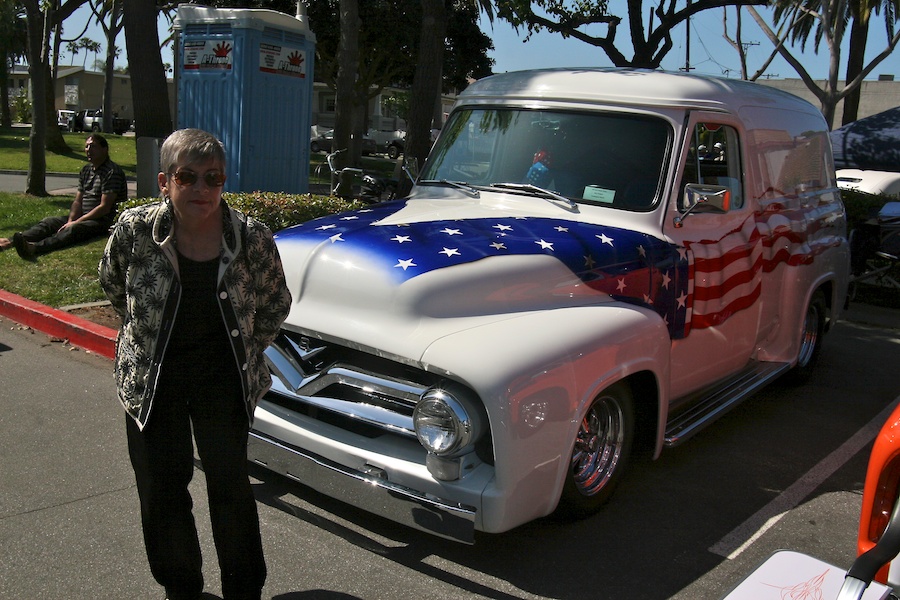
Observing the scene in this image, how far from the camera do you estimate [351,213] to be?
5.21 m

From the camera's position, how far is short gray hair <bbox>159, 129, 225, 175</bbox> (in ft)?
9.86

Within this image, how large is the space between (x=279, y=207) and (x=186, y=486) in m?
4.77

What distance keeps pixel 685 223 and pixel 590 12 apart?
44.6 feet

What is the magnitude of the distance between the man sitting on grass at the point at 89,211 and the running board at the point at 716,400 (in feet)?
20.5

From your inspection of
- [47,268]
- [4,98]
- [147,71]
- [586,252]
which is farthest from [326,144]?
[586,252]

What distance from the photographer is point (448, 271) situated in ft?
13.4

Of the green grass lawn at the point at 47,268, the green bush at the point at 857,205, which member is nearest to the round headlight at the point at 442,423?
the green grass lawn at the point at 47,268

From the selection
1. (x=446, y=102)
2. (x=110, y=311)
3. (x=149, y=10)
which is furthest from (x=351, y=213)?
(x=446, y=102)

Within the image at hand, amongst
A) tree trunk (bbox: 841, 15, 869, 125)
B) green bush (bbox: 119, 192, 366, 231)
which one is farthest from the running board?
tree trunk (bbox: 841, 15, 869, 125)

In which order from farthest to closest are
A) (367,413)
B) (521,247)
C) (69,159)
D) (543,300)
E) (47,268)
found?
(69,159), (47,268), (521,247), (543,300), (367,413)

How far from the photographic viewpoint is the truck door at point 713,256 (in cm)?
492

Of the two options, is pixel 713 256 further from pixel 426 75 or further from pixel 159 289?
pixel 426 75

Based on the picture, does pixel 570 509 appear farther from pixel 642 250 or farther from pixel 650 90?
pixel 650 90

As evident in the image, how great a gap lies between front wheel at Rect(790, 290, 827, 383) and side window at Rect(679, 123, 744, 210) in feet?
5.45
